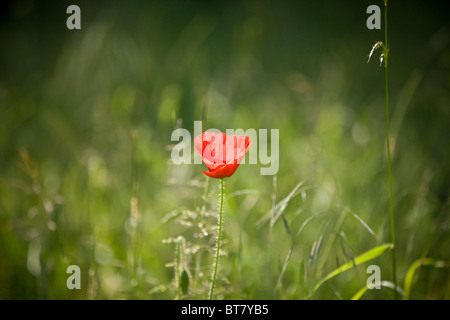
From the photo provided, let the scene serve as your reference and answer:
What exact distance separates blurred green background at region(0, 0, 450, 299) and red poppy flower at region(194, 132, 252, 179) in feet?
0.62

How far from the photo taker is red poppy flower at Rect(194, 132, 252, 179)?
94 cm

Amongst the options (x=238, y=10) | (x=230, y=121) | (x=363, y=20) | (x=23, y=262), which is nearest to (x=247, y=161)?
(x=230, y=121)

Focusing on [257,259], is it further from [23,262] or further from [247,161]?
[23,262]

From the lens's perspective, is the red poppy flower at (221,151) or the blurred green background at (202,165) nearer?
the red poppy flower at (221,151)

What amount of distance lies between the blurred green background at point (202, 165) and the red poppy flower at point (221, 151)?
189 mm

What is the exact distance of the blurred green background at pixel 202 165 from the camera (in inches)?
54.7

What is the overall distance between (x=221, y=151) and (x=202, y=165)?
917 mm

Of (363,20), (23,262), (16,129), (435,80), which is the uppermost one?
(363,20)

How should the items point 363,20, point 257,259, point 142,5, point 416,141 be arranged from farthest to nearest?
point 142,5
point 363,20
point 416,141
point 257,259

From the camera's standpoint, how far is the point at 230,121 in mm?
2199

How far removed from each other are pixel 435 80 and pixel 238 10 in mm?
1666

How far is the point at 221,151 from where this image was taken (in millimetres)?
983

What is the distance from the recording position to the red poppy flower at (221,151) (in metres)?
0.94

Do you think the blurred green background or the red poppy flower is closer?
the red poppy flower
